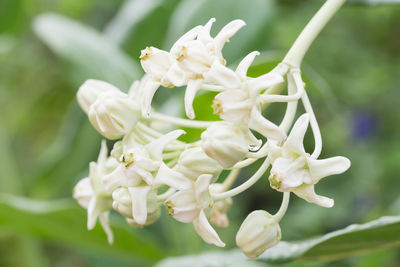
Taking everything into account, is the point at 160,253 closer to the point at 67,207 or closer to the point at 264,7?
the point at 67,207

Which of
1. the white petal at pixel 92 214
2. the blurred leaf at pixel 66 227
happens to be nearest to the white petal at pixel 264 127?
the white petal at pixel 92 214

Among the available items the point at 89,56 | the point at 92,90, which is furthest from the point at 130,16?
the point at 92,90

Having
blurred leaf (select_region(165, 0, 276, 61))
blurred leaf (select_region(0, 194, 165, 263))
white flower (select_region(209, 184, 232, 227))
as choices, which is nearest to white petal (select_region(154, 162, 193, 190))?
white flower (select_region(209, 184, 232, 227))

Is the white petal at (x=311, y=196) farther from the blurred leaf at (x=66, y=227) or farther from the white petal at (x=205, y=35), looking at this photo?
the blurred leaf at (x=66, y=227)

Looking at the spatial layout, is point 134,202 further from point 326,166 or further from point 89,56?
point 89,56

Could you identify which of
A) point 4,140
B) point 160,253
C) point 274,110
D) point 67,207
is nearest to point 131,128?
point 67,207
